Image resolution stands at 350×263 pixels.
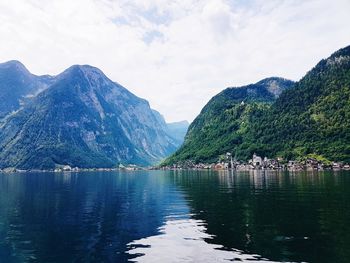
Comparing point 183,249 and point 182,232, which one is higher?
point 182,232

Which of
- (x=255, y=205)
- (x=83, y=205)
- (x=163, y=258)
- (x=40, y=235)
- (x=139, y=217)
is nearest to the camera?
(x=163, y=258)

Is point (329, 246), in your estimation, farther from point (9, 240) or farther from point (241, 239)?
point (9, 240)

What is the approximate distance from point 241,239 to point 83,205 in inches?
1921

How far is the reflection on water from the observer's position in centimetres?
3741

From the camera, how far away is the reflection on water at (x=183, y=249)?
37.4 meters

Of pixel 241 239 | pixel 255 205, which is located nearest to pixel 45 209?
pixel 255 205

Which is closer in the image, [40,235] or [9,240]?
[9,240]

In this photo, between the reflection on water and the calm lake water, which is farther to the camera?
the calm lake water

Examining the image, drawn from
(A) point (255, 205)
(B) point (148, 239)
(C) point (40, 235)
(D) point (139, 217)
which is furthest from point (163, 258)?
(A) point (255, 205)

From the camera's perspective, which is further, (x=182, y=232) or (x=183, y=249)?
(x=182, y=232)

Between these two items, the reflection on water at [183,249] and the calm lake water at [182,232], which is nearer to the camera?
the reflection on water at [183,249]

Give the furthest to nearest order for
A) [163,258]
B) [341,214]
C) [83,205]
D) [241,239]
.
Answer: [83,205]
[341,214]
[241,239]
[163,258]

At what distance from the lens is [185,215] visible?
6712 cm

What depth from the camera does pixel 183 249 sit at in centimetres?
4219
